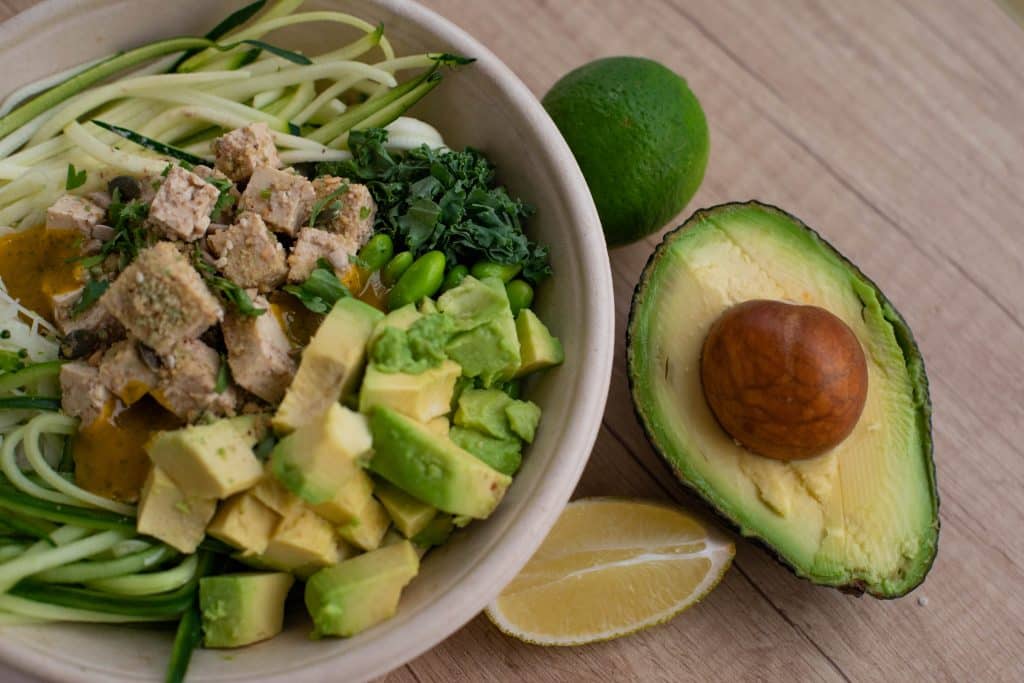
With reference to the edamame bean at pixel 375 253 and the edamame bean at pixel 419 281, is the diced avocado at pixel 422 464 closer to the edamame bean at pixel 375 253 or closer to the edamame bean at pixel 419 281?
the edamame bean at pixel 419 281

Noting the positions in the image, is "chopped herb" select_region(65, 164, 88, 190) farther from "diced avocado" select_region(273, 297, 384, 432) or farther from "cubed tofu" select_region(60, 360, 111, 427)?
"diced avocado" select_region(273, 297, 384, 432)

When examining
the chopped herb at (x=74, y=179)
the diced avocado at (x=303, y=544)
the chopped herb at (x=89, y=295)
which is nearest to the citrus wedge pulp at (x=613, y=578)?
the diced avocado at (x=303, y=544)

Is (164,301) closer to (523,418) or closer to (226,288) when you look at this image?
(226,288)

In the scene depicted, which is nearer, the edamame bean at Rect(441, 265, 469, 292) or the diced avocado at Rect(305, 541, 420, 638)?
the diced avocado at Rect(305, 541, 420, 638)

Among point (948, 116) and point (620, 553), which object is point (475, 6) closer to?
point (948, 116)

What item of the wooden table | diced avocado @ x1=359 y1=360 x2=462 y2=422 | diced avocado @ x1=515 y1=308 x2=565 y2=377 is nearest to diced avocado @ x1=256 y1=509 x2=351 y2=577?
diced avocado @ x1=359 y1=360 x2=462 y2=422

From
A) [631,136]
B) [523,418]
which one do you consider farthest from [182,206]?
[631,136]

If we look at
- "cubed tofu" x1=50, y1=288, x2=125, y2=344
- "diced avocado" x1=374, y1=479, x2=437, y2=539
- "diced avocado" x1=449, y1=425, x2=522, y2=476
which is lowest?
"cubed tofu" x1=50, y1=288, x2=125, y2=344
